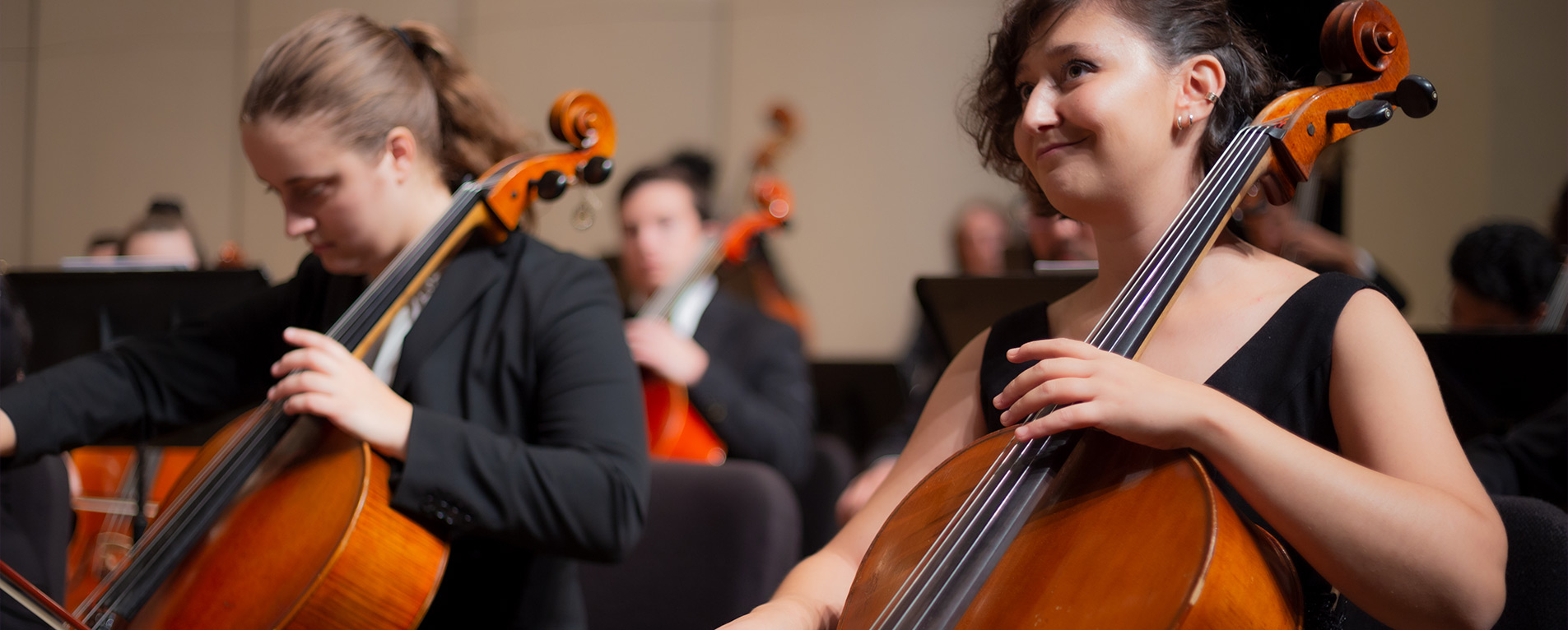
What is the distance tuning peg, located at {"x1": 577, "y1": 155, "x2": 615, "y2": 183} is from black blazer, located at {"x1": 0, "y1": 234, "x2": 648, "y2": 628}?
11 cm

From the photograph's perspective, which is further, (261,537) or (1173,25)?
(261,537)

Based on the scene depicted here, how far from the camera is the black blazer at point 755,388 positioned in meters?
2.46

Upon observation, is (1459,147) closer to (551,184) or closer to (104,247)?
(551,184)

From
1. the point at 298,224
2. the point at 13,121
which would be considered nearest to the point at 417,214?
the point at 298,224

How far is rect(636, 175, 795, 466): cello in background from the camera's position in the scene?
2.45 m

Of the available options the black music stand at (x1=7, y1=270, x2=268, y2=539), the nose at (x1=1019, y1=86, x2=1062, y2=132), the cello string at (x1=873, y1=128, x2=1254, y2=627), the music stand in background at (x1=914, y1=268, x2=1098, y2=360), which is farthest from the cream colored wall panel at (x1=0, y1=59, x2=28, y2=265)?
the cello string at (x1=873, y1=128, x2=1254, y2=627)

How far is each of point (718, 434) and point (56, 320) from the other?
4.28 ft

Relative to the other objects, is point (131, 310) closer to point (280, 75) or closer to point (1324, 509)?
point (280, 75)

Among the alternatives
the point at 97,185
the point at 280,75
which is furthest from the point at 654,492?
the point at 97,185

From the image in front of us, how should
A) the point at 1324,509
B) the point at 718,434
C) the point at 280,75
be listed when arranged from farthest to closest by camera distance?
the point at 718,434, the point at 280,75, the point at 1324,509

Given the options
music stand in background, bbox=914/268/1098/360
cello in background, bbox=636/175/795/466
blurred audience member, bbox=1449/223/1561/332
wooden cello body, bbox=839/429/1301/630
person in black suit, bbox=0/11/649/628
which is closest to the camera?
wooden cello body, bbox=839/429/1301/630

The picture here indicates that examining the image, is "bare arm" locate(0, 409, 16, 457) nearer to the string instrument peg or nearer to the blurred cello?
the string instrument peg

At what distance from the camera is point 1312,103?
2.81 feet

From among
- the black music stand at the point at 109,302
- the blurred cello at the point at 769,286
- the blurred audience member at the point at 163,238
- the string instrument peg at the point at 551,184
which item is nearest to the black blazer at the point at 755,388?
the blurred cello at the point at 769,286
